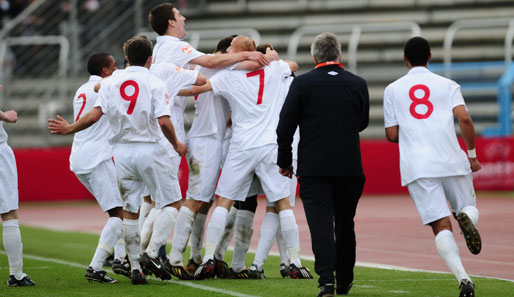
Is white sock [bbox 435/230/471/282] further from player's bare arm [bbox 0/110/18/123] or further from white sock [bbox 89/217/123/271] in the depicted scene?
player's bare arm [bbox 0/110/18/123]

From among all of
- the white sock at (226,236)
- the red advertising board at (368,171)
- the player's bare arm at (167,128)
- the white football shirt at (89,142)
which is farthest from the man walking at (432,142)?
the red advertising board at (368,171)

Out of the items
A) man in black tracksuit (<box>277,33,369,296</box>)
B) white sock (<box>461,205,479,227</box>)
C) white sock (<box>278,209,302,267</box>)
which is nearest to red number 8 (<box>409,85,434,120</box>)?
man in black tracksuit (<box>277,33,369,296</box>)

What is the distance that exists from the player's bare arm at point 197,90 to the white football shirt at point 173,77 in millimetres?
40

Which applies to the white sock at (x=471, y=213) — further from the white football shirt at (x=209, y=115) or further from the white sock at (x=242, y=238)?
the white football shirt at (x=209, y=115)

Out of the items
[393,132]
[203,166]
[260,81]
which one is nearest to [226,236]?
[203,166]

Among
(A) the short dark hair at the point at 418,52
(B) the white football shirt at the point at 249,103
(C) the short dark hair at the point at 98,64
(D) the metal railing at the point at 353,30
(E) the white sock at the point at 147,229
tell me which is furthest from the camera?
(D) the metal railing at the point at 353,30

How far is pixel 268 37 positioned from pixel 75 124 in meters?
19.5

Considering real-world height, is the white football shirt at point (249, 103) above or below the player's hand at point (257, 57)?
below

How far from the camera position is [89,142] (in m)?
9.82

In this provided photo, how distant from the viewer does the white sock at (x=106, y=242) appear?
29.9 ft

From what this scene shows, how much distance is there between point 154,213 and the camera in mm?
10352

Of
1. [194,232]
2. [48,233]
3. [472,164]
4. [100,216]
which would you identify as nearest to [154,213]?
[194,232]

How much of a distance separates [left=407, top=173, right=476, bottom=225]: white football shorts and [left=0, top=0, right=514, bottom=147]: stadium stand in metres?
15.8

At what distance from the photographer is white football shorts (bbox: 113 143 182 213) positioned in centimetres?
880
